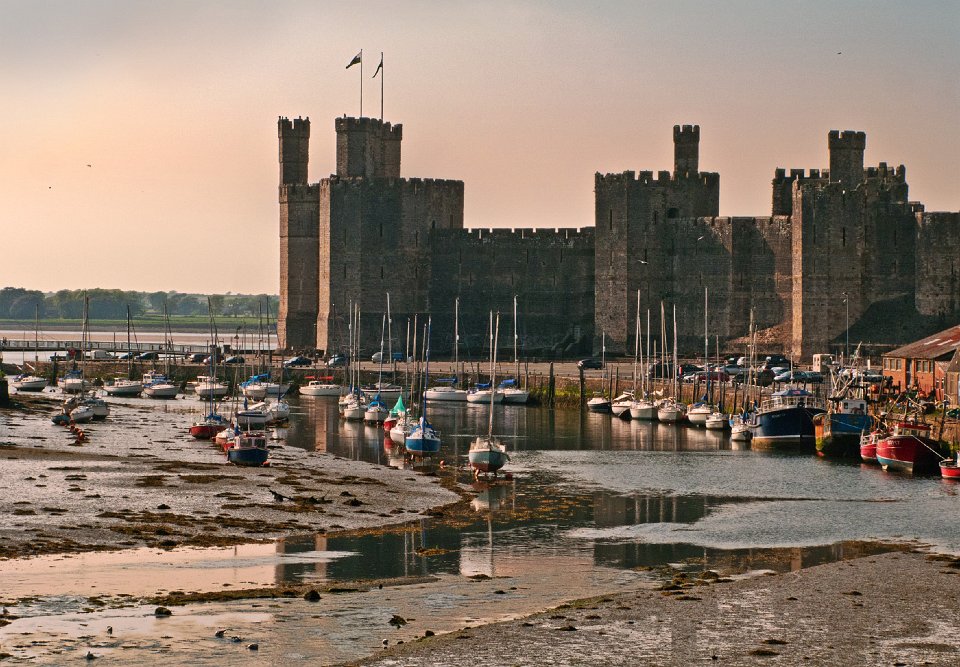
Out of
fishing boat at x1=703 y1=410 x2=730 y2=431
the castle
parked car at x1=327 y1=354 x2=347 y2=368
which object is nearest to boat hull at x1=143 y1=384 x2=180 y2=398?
parked car at x1=327 y1=354 x2=347 y2=368

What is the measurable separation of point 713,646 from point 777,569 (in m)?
5.50

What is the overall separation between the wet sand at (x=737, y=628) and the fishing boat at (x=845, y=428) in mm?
17731

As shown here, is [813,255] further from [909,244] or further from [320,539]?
[320,539]

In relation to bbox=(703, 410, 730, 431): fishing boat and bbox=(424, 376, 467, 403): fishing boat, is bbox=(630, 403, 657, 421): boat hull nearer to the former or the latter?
bbox=(703, 410, 730, 431): fishing boat

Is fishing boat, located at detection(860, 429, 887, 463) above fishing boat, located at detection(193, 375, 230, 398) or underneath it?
underneath

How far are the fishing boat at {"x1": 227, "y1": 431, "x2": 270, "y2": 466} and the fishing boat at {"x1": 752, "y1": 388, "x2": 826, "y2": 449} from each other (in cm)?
1361

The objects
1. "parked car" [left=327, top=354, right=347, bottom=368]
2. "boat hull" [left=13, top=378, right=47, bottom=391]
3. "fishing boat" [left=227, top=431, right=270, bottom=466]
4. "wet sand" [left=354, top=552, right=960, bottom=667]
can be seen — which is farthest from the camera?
"boat hull" [left=13, top=378, right=47, bottom=391]

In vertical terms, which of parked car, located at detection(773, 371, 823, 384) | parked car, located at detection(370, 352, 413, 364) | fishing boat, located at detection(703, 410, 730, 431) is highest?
parked car, located at detection(370, 352, 413, 364)

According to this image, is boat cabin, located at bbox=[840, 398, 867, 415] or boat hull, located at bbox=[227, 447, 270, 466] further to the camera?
boat cabin, located at bbox=[840, 398, 867, 415]

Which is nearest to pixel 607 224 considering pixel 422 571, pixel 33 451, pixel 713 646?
pixel 33 451

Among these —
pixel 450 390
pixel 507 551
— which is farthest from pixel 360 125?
pixel 507 551

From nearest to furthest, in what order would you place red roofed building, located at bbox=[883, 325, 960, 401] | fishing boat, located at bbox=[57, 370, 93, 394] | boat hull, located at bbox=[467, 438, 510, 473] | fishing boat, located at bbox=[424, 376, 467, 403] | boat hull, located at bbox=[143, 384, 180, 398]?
boat hull, located at bbox=[467, 438, 510, 473]
red roofed building, located at bbox=[883, 325, 960, 401]
fishing boat, located at bbox=[424, 376, 467, 403]
boat hull, located at bbox=[143, 384, 180, 398]
fishing boat, located at bbox=[57, 370, 93, 394]

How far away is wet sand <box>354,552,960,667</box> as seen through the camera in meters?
19.0

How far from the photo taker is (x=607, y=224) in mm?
66062
